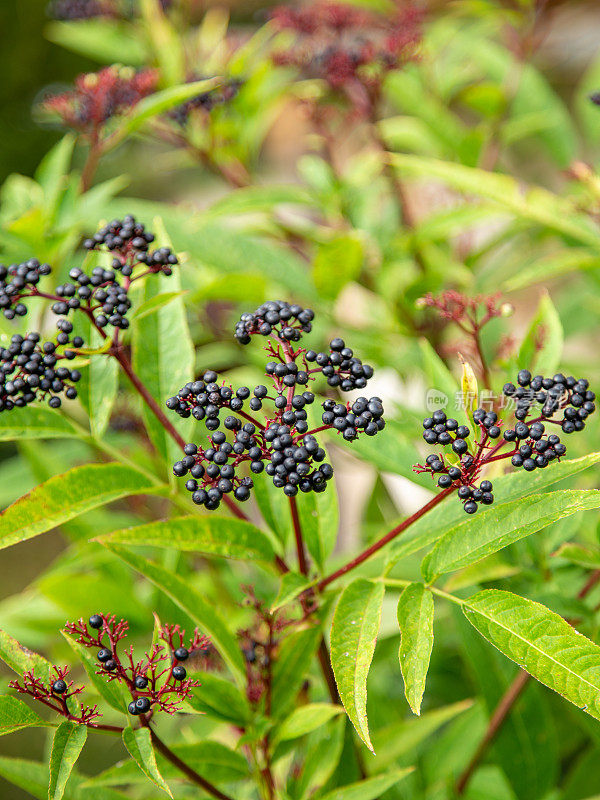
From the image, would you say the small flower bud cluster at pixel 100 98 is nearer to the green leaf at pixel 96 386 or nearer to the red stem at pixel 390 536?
the green leaf at pixel 96 386

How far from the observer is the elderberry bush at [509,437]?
0.61 metres

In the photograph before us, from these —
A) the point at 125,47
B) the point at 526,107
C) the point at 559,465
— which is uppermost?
the point at 125,47

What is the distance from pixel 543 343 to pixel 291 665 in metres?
0.45

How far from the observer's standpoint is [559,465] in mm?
644

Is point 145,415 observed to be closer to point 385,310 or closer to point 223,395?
point 223,395

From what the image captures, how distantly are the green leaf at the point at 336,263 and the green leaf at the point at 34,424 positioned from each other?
0.49 m

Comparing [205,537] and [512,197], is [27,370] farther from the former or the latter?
[512,197]

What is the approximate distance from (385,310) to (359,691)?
95 cm

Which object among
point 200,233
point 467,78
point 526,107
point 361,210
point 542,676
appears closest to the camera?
point 542,676

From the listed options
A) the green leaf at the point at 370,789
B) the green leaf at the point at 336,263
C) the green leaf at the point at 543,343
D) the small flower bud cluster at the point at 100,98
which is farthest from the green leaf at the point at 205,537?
the small flower bud cluster at the point at 100,98

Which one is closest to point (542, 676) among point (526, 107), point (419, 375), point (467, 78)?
point (419, 375)

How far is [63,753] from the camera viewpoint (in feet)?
1.96

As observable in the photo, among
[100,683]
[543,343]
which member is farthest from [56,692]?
[543,343]

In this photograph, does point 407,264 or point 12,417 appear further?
point 407,264
